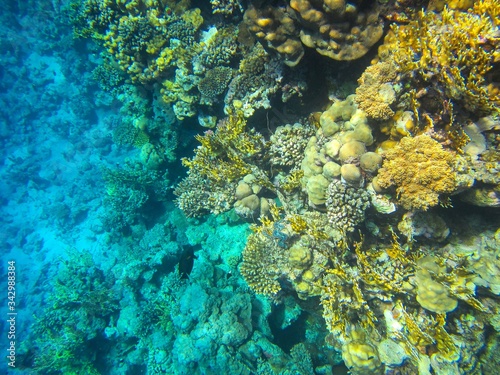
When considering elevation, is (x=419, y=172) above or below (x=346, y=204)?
above

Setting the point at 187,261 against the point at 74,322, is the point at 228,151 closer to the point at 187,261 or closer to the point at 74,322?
the point at 187,261

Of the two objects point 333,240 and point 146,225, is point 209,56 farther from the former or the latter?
point 146,225

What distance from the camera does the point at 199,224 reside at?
716 centimetres

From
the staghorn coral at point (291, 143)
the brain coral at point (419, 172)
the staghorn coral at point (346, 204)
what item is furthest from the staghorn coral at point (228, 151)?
the brain coral at point (419, 172)

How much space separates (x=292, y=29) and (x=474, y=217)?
12.3ft

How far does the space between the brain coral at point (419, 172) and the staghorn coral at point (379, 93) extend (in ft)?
1.60

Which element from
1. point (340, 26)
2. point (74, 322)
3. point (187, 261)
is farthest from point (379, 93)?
point (74, 322)

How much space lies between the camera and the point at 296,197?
17.1 ft

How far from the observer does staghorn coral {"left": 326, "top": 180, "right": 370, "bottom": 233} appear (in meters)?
3.82

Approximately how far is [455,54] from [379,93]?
835mm

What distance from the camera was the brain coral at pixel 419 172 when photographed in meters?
3.05

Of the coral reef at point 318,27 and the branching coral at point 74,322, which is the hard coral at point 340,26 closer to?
the coral reef at point 318,27

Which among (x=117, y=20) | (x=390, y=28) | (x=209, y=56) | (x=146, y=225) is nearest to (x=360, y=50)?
(x=390, y=28)

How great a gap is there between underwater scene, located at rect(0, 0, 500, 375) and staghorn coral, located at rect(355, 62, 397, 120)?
19 mm
